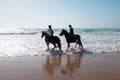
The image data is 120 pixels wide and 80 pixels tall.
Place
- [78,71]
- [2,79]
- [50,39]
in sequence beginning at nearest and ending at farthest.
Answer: [2,79], [78,71], [50,39]

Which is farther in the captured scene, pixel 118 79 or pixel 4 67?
pixel 4 67

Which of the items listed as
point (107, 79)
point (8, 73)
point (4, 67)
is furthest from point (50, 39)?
point (107, 79)

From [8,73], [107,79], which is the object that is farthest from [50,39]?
[107,79]

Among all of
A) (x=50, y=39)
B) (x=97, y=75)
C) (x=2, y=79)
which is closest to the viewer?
(x=2, y=79)

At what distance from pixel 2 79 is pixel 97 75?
11.7 ft

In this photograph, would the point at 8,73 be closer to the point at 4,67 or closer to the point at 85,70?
the point at 4,67

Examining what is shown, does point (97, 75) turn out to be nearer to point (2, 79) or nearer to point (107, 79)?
point (107, 79)

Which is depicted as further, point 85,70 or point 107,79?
point 85,70

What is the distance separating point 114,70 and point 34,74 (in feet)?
11.3

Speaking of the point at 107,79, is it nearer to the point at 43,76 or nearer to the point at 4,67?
the point at 43,76

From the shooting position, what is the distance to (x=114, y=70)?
8656 mm

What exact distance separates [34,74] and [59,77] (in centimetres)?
107

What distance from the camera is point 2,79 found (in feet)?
23.6

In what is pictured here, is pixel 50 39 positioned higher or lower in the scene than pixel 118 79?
higher
